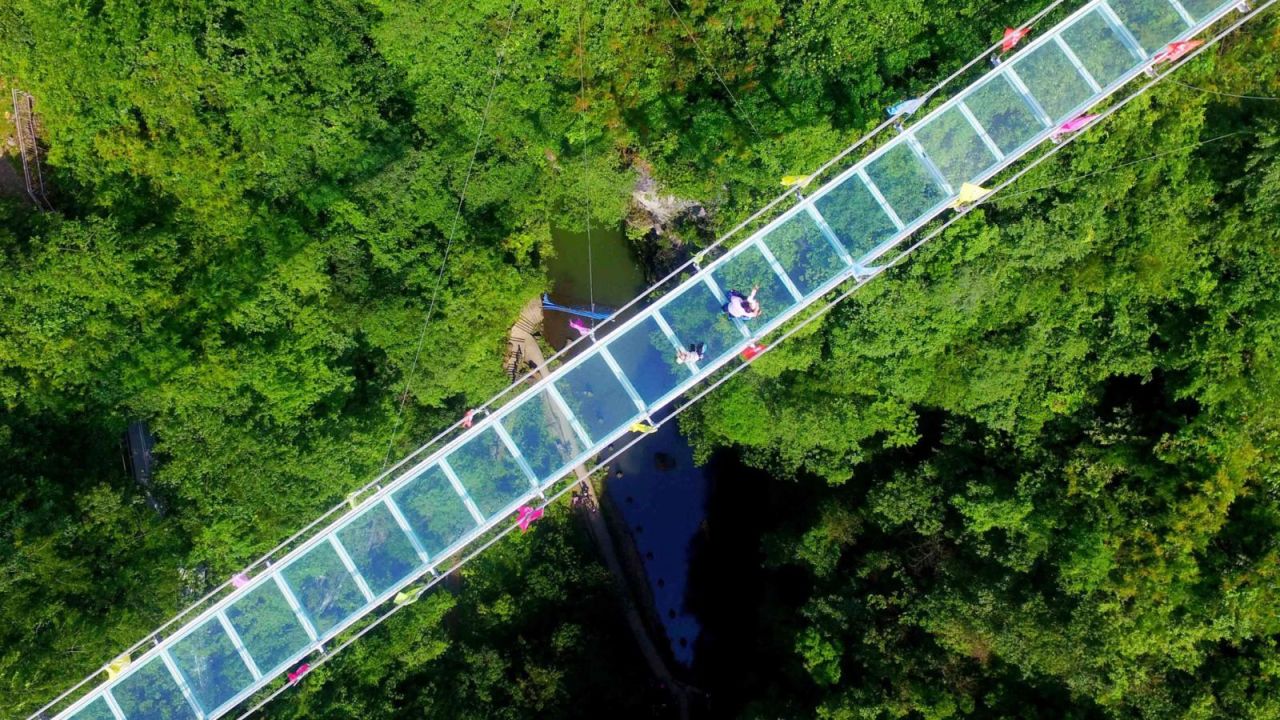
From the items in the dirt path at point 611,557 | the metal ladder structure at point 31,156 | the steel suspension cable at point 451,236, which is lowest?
the dirt path at point 611,557

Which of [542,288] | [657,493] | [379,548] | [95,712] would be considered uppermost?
[542,288]

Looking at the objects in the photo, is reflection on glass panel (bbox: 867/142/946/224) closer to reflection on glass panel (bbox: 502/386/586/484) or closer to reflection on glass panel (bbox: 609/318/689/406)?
reflection on glass panel (bbox: 609/318/689/406)

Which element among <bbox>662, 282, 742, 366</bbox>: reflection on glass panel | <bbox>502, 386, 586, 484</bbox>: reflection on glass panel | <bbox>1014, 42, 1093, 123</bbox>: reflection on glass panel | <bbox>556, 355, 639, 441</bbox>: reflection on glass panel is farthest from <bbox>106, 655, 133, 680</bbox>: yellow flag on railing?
<bbox>1014, 42, 1093, 123</bbox>: reflection on glass panel

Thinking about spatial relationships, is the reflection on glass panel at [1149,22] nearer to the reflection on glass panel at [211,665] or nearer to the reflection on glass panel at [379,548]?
the reflection on glass panel at [379,548]

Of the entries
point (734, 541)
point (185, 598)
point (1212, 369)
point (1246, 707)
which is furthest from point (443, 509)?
point (1246, 707)

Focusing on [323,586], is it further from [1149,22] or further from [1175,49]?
[1149,22]

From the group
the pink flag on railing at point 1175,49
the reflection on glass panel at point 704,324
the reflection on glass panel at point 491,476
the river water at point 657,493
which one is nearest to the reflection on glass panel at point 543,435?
the reflection on glass panel at point 491,476

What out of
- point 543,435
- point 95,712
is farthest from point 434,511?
point 95,712
